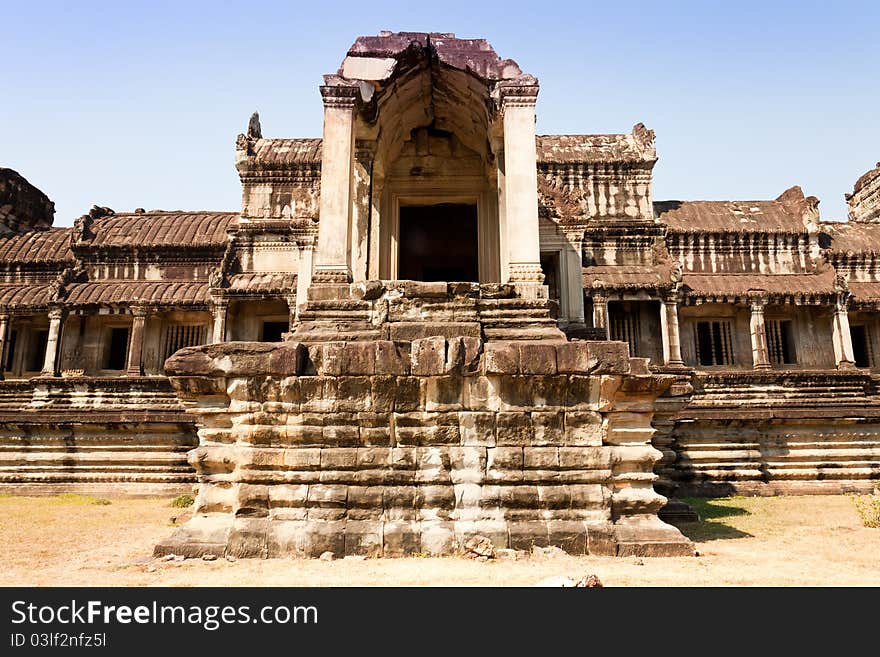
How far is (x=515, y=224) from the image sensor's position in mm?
8039

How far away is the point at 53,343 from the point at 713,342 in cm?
2172

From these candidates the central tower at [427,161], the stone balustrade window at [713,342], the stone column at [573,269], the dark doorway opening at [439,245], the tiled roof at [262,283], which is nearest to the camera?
the central tower at [427,161]

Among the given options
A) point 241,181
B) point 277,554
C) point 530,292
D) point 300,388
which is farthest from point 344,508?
point 241,181

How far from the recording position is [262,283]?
61.6 feet

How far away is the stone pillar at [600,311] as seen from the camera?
58.3ft

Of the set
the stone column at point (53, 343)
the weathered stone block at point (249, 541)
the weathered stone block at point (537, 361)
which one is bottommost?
the weathered stone block at point (249, 541)

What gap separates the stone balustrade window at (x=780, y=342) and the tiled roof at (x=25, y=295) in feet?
79.6

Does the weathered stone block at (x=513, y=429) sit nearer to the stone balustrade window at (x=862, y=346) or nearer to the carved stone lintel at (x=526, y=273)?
the carved stone lintel at (x=526, y=273)

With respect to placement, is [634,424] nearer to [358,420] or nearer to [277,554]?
[358,420]

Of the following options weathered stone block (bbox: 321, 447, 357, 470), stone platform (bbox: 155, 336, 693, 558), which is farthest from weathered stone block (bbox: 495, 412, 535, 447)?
weathered stone block (bbox: 321, 447, 357, 470)

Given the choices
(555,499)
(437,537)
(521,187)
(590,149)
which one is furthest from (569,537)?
(590,149)

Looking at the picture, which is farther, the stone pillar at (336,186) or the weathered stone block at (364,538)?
the stone pillar at (336,186)

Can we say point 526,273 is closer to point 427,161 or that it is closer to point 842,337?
point 427,161

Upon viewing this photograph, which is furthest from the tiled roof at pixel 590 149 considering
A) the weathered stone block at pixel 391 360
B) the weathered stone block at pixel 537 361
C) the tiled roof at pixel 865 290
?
the weathered stone block at pixel 391 360
